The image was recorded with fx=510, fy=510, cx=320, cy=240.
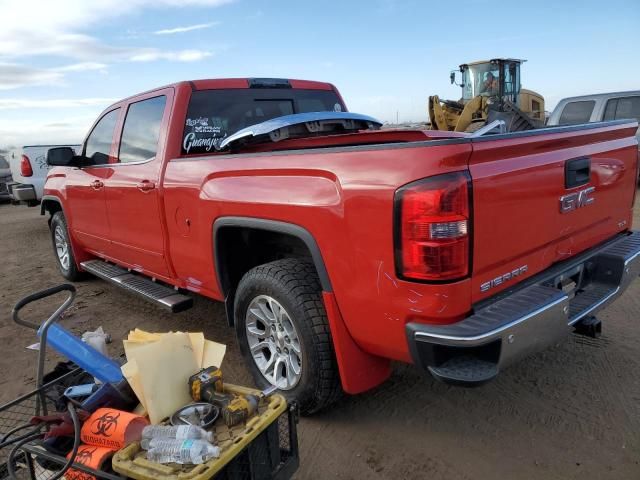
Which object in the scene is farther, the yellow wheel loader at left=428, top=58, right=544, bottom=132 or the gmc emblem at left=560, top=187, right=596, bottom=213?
the yellow wheel loader at left=428, top=58, right=544, bottom=132

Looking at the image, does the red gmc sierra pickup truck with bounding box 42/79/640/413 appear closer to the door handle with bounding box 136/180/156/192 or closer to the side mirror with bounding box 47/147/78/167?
the door handle with bounding box 136/180/156/192

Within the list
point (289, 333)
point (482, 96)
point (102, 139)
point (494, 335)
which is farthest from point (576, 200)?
point (482, 96)

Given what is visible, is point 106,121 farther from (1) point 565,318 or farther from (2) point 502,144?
(1) point 565,318

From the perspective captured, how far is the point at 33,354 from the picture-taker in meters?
4.17

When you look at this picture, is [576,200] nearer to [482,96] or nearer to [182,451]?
[182,451]

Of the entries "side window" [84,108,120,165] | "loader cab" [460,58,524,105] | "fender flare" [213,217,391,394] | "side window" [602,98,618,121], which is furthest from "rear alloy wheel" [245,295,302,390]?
"loader cab" [460,58,524,105]

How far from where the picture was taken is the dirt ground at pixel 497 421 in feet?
8.21

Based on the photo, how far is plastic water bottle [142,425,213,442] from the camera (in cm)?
195

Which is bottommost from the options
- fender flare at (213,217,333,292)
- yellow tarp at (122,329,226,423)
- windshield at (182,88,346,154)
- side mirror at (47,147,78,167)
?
yellow tarp at (122,329,226,423)

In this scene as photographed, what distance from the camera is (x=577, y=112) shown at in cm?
946

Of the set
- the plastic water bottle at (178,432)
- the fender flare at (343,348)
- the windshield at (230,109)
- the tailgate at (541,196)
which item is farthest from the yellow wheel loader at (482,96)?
the plastic water bottle at (178,432)

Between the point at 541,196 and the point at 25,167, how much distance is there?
33.7 ft

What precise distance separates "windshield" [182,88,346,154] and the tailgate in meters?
2.35

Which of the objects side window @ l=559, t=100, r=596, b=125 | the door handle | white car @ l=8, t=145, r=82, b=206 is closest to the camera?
the door handle
